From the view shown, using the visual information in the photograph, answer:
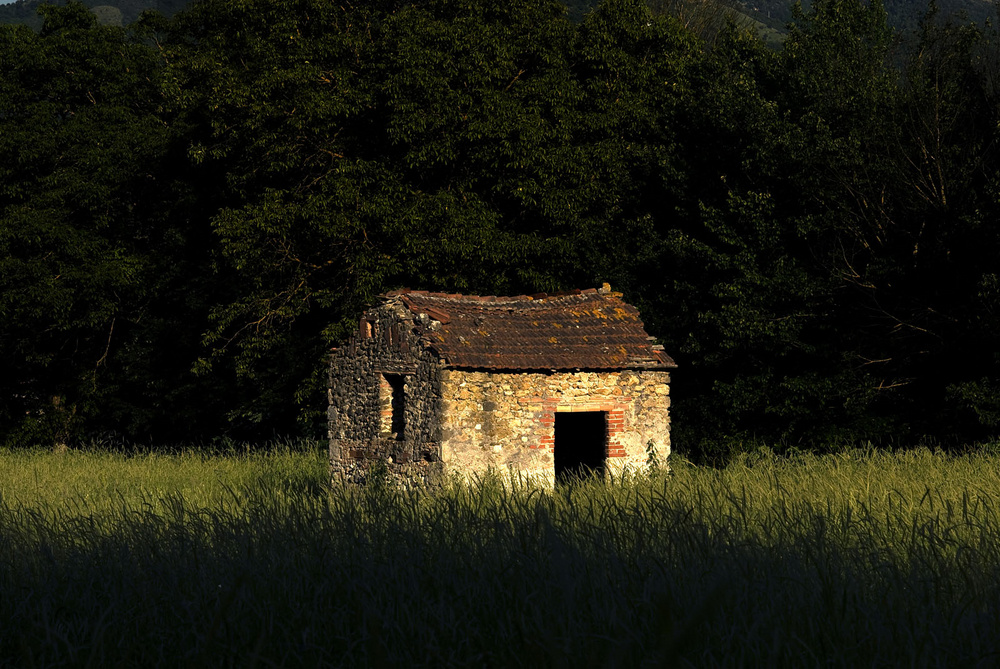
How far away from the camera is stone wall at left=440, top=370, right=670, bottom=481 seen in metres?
13.8

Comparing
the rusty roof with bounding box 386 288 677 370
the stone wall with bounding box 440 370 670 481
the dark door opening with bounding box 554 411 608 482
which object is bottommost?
the dark door opening with bounding box 554 411 608 482

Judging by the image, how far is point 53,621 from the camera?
6344 mm

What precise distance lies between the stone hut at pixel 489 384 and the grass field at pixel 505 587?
429 cm

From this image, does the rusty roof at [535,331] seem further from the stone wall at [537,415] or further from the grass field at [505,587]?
the grass field at [505,587]

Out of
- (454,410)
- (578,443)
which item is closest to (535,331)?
(454,410)

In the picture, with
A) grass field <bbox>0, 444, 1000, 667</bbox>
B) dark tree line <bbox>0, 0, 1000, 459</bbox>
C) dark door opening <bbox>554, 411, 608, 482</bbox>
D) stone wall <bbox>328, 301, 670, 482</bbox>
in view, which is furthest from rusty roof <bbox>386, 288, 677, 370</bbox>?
grass field <bbox>0, 444, 1000, 667</bbox>

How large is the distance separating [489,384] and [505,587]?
772 cm

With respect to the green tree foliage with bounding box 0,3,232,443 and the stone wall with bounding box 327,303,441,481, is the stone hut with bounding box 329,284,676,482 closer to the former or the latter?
the stone wall with bounding box 327,303,441,481

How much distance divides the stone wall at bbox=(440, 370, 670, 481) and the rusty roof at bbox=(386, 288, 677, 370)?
0.23 meters

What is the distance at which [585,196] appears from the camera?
22438 mm

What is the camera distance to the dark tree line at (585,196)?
803 inches

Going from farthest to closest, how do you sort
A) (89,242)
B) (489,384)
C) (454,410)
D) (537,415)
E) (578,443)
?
(89,242) < (578,443) < (537,415) < (489,384) < (454,410)

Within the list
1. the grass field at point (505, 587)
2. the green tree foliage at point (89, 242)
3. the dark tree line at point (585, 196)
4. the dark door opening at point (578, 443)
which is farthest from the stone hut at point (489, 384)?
the green tree foliage at point (89, 242)

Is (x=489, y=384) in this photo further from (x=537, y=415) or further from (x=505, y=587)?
(x=505, y=587)
